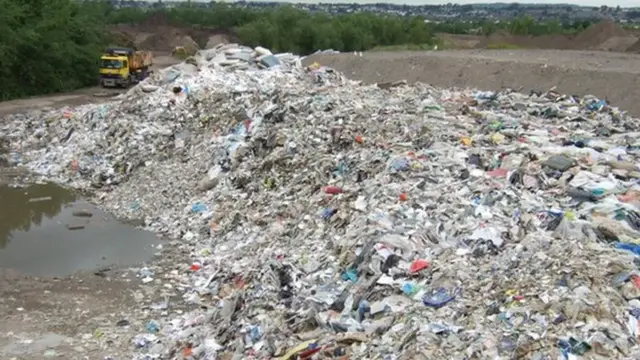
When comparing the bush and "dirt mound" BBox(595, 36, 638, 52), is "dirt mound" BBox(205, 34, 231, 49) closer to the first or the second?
the bush

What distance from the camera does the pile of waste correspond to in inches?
208

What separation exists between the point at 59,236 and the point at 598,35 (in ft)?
79.9

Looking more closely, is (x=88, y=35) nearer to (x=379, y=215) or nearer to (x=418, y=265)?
(x=379, y=215)

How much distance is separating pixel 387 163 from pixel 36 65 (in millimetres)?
21616

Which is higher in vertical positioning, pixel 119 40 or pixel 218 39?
pixel 119 40

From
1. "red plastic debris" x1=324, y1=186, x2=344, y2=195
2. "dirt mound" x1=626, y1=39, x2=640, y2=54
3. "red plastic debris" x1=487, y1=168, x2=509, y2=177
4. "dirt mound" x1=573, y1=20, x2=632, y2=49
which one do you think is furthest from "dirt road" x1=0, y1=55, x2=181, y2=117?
"dirt mound" x1=573, y1=20, x2=632, y2=49

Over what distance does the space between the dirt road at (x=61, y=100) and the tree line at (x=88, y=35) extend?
918 millimetres

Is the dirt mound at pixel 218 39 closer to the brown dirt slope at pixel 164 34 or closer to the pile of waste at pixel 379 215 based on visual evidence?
the brown dirt slope at pixel 164 34

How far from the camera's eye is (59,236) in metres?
10.8

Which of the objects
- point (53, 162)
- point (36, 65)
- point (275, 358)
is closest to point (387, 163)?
point (275, 358)

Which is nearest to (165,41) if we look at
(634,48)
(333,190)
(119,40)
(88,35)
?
(119,40)

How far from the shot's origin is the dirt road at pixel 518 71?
14719 millimetres

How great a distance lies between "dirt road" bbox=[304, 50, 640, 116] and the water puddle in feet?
33.9

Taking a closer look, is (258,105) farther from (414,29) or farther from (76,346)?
(414,29)
